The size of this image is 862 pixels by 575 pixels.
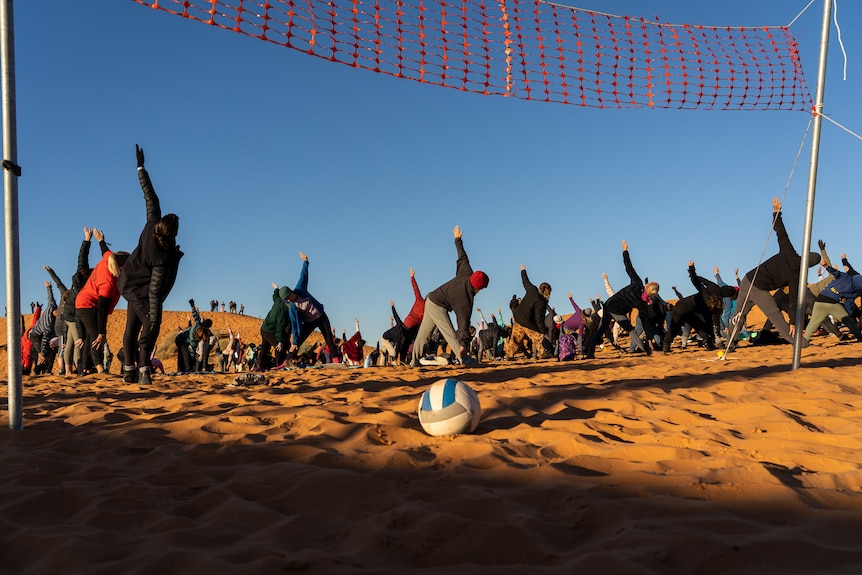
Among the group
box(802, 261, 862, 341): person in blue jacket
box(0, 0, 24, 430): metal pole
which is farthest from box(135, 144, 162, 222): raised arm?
box(802, 261, 862, 341): person in blue jacket

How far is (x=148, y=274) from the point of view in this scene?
789 cm

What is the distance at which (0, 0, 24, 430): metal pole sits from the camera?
4371 millimetres

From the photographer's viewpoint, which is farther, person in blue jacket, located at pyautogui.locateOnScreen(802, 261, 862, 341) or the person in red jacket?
person in blue jacket, located at pyautogui.locateOnScreen(802, 261, 862, 341)

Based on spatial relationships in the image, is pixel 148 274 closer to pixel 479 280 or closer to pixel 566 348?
pixel 479 280

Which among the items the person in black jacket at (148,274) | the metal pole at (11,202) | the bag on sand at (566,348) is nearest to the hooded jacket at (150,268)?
the person in black jacket at (148,274)

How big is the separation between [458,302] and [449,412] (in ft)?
19.4

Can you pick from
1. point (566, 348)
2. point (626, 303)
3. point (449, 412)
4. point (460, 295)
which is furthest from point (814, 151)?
point (566, 348)

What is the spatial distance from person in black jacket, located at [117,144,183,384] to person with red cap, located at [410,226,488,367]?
3943mm

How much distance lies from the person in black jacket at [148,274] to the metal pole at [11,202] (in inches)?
124

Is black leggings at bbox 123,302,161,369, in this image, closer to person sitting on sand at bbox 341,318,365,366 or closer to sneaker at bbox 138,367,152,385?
sneaker at bbox 138,367,152,385

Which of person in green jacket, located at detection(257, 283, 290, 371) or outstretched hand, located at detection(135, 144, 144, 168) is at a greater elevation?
outstretched hand, located at detection(135, 144, 144, 168)

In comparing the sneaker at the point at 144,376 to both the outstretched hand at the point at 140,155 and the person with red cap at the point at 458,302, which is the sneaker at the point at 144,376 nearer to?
the outstretched hand at the point at 140,155

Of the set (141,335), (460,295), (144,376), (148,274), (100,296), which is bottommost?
(144,376)

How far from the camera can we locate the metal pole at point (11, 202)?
4371 mm
